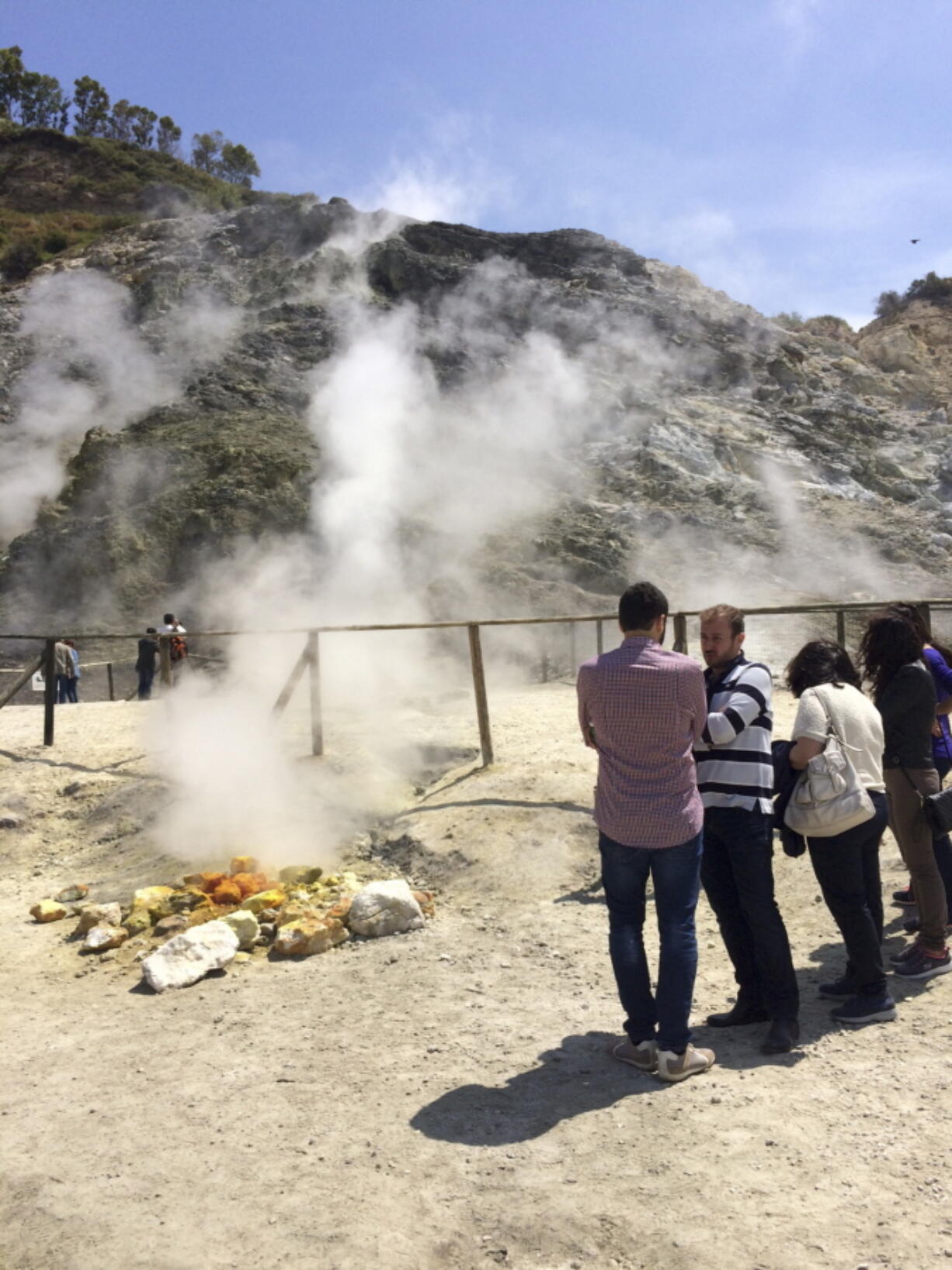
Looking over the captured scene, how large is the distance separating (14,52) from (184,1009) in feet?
204

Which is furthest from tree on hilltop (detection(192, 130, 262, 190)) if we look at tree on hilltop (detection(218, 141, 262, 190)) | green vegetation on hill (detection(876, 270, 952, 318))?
green vegetation on hill (detection(876, 270, 952, 318))

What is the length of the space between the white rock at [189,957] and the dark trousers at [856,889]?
2.62 m

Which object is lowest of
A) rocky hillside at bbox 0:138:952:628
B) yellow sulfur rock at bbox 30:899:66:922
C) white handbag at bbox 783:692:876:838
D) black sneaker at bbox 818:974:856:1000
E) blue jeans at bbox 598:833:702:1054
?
yellow sulfur rock at bbox 30:899:66:922

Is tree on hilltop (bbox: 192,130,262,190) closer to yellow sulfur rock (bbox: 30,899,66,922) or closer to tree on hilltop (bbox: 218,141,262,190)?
tree on hilltop (bbox: 218,141,262,190)

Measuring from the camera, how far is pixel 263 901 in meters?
5.07

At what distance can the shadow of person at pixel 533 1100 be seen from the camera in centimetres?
271

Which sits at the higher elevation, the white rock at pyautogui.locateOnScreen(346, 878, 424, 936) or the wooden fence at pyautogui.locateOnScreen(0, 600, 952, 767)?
the wooden fence at pyautogui.locateOnScreen(0, 600, 952, 767)

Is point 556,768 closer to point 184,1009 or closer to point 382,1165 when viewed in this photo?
point 184,1009

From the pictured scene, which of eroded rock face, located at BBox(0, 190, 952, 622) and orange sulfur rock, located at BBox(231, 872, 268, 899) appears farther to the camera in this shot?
eroded rock face, located at BBox(0, 190, 952, 622)

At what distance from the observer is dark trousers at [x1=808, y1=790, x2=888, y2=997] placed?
10.6ft

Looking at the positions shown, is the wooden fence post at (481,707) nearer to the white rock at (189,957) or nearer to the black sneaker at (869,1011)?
the white rock at (189,957)

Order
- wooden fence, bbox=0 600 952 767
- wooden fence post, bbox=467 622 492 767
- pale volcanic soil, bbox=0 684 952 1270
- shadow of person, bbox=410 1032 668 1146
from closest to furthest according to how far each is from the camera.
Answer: pale volcanic soil, bbox=0 684 952 1270, shadow of person, bbox=410 1032 668 1146, wooden fence, bbox=0 600 952 767, wooden fence post, bbox=467 622 492 767

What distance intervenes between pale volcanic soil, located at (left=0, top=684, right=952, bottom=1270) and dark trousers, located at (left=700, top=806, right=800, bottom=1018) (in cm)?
22

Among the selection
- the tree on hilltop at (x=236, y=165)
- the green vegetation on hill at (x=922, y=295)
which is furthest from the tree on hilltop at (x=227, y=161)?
the green vegetation on hill at (x=922, y=295)
